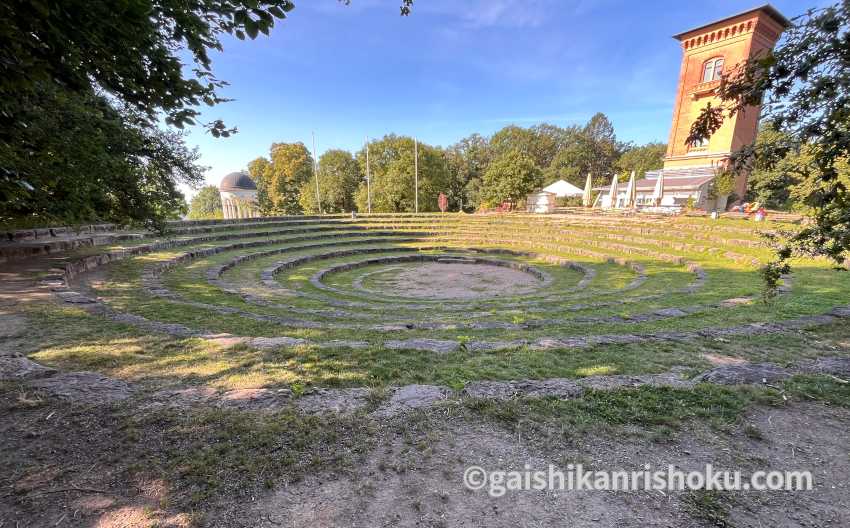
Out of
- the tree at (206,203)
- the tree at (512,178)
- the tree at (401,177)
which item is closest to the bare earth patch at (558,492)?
the tree at (512,178)

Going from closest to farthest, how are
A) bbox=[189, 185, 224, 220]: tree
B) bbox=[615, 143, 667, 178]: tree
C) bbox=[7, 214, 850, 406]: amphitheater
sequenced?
bbox=[7, 214, 850, 406]: amphitheater → bbox=[615, 143, 667, 178]: tree → bbox=[189, 185, 224, 220]: tree

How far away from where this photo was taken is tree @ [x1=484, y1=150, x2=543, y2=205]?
3419cm

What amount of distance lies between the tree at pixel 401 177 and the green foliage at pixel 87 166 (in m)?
32.6

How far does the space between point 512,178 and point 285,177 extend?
34127 mm

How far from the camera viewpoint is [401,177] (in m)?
41.2

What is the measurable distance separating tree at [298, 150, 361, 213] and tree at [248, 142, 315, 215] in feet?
3.83

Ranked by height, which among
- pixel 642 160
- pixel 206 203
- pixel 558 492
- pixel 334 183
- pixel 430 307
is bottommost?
pixel 430 307

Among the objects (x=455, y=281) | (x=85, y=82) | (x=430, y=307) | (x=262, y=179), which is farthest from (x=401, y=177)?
(x=85, y=82)

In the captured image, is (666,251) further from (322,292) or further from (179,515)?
(179,515)

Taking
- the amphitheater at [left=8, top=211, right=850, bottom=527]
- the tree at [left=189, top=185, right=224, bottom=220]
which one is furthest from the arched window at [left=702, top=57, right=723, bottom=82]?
the tree at [left=189, top=185, right=224, bottom=220]

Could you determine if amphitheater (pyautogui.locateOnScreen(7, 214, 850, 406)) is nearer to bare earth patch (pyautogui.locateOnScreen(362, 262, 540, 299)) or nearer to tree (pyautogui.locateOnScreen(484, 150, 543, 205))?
bare earth patch (pyautogui.locateOnScreen(362, 262, 540, 299))

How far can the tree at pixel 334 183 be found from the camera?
50.5 m

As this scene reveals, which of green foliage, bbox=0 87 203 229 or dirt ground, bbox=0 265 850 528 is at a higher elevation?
green foliage, bbox=0 87 203 229

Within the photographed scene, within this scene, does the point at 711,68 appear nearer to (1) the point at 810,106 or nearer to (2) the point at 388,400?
(1) the point at 810,106
